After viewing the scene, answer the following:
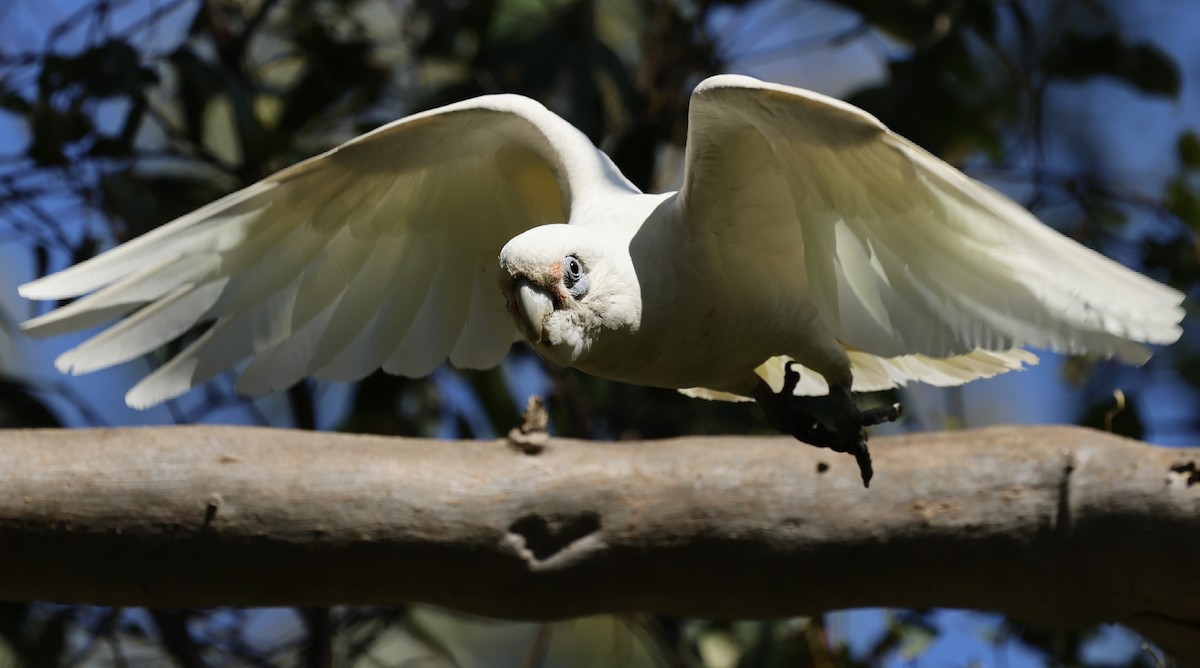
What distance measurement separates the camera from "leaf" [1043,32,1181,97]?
300cm

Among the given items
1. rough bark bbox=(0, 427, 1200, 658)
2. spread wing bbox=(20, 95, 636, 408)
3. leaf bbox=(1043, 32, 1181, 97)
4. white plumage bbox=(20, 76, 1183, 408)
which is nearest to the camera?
white plumage bbox=(20, 76, 1183, 408)

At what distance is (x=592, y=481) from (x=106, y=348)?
2.57 ft

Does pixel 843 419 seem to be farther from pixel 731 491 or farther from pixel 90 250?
pixel 90 250

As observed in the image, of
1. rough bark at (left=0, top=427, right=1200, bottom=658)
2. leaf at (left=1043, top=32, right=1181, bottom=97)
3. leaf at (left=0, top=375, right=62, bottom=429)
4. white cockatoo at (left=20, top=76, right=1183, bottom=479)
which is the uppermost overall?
white cockatoo at (left=20, top=76, right=1183, bottom=479)

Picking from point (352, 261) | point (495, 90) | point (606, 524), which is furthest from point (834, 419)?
point (495, 90)

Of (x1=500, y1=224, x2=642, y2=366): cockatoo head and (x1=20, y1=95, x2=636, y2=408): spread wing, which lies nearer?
(x1=500, y1=224, x2=642, y2=366): cockatoo head

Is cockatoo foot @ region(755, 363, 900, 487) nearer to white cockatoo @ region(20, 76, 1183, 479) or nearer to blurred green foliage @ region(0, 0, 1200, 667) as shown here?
white cockatoo @ region(20, 76, 1183, 479)

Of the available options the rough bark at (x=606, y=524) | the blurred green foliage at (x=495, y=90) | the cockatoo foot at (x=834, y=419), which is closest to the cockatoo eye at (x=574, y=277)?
the cockatoo foot at (x=834, y=419)

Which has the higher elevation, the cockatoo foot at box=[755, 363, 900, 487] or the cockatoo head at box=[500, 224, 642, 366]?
the cockatoo head at box=[500, 224, 642, 366]

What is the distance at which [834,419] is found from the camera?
1907mm

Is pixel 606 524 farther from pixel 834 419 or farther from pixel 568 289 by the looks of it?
pixel 568 289

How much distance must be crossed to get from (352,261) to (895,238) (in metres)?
0.91

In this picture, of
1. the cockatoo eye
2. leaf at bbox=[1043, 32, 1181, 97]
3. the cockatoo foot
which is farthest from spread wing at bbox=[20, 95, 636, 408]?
leaf at bbox=[1043, 32, 1181, 97]

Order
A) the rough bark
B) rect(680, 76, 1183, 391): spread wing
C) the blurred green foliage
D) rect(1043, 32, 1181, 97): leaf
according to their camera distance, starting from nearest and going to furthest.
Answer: rect(680, 76, 1183, 391): spread wing, the rough bark, the blurred green foliage, rect(1043, 32, 1181, 97): leaf
